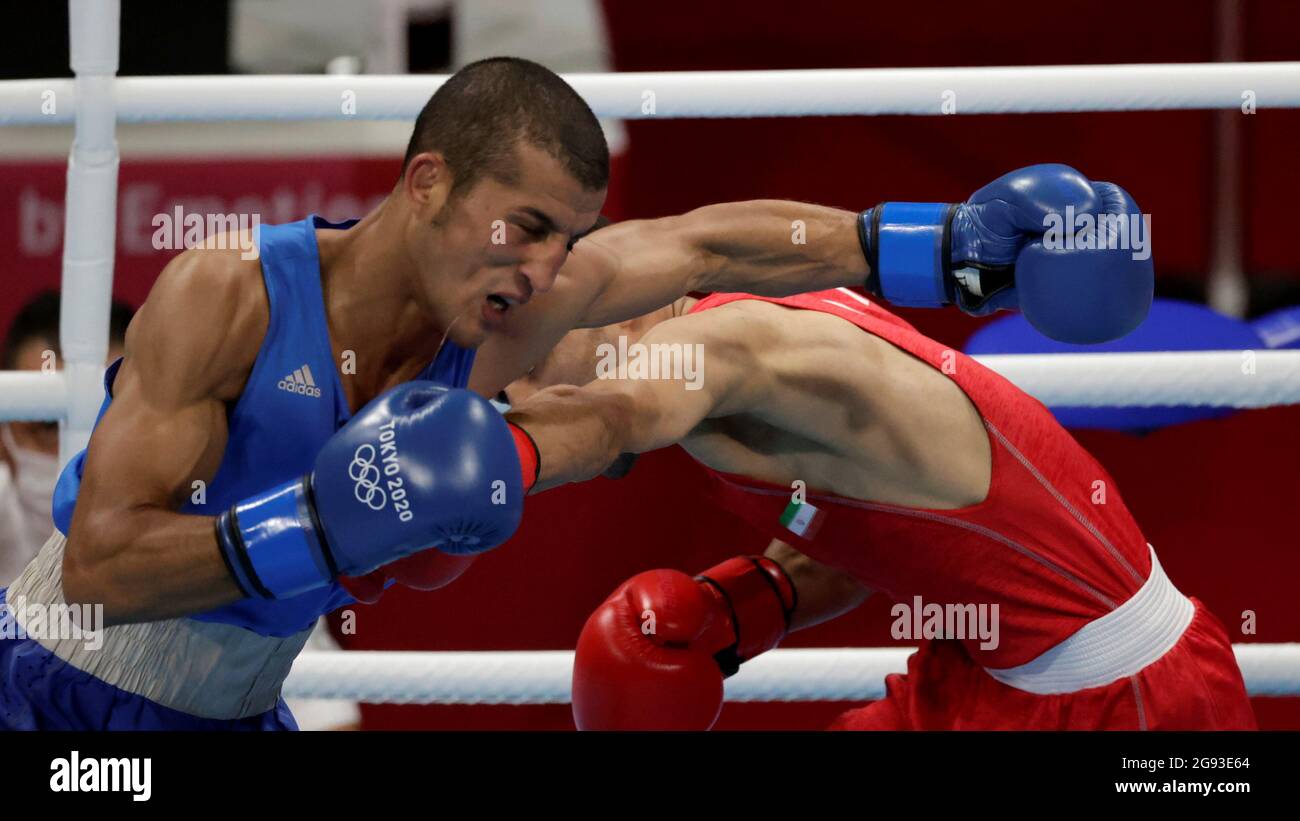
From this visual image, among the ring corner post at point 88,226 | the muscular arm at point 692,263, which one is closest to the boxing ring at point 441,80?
the ring corner post at point 88,226

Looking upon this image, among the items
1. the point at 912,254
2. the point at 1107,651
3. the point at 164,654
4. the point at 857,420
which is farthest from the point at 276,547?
the point at 1107,651

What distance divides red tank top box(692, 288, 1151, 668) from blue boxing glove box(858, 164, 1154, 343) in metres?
0.09

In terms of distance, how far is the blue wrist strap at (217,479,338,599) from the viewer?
1.40 m

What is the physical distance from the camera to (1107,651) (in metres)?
1.89

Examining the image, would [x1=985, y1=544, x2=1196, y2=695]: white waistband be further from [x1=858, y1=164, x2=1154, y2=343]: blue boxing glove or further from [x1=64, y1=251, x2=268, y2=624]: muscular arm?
[x1=64, y1=251, x2=268, y2=624]: muscular arm

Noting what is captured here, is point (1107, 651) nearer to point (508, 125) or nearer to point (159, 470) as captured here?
point (508, 125)

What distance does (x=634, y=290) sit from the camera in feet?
6.30

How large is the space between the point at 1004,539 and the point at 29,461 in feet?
7.25

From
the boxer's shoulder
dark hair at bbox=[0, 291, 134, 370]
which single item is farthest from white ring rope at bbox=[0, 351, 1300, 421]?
dark hair at bbox=[0, 291, 134, 370]

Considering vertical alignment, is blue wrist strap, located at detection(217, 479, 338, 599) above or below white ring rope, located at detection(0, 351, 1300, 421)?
below

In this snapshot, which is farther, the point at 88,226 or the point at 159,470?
the point at 88,226

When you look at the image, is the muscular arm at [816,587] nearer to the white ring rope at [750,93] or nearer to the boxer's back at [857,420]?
the boxer's back at [857,420]
